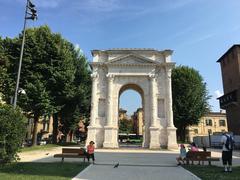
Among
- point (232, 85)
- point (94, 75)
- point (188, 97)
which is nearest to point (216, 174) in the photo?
point (94, 75)

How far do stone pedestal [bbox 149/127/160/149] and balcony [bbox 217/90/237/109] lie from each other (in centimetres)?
1995

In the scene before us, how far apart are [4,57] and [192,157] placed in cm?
2485

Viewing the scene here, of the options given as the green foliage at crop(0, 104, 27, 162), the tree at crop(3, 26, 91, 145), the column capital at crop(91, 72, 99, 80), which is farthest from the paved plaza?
the column capital at crop(91, 72, 99, 80)

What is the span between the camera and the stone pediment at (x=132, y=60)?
36.5 m

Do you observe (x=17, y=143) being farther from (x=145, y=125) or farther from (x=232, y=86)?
(x=232, y=86)

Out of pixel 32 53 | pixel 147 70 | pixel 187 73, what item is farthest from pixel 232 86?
pixel 32 53

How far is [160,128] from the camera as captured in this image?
34.5 m

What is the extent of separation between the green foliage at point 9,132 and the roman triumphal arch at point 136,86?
2259 centimetres

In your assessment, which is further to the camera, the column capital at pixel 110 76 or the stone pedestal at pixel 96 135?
the column capital at pixel 110 76

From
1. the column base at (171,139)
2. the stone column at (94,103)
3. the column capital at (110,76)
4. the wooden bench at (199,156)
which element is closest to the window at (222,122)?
the column base at (171,139)

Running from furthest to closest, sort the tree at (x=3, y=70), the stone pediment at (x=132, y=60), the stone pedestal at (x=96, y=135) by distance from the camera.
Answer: the stone pediment at (x=132, y=60)
the stone pedestal at (x=96, y=135)
the tree at (x=3, y=70)

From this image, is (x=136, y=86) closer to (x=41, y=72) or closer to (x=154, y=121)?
(x=154, y=121)

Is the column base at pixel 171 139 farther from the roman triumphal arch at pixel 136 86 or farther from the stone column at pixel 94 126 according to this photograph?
the stone column at pixel 94 126

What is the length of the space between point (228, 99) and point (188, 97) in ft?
28.0
